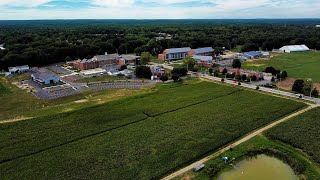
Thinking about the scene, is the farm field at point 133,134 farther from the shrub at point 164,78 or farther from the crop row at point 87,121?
the shrub at point 164,78

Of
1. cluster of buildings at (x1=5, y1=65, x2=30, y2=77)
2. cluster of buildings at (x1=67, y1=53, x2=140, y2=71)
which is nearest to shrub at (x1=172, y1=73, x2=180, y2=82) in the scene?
cluster of buildings at (x1=67, y1=53, x2=140, y2=71)

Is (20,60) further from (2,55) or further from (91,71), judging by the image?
(91,71)

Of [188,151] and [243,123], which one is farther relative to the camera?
[243,123]

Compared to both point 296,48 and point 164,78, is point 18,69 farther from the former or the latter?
point 296,48

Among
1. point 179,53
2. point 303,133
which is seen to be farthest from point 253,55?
point 303,133

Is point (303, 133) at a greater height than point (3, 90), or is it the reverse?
point (303, 133)

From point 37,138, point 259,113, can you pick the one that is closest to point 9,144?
point 37,138

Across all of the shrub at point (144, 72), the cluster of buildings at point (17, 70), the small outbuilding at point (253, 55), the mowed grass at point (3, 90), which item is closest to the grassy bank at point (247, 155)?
the shrub at point (144, 72)
